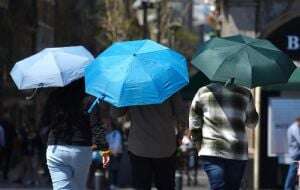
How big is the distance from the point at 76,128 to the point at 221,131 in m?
1.35

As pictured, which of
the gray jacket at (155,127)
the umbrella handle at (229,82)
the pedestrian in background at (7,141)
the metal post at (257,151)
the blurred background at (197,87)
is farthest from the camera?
the pedestrian in background at (7,141)

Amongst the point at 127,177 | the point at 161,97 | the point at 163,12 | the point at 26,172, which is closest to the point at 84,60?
the point at 161,97

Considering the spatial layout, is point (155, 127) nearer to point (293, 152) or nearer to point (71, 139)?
point (71, 139)

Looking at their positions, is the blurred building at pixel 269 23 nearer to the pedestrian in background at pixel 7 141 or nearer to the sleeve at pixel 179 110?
the pedestrian in background at pixel 7 141

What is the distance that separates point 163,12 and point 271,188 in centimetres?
2256

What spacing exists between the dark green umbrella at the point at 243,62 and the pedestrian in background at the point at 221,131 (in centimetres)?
16

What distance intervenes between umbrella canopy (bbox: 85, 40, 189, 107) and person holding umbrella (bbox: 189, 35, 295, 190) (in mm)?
253

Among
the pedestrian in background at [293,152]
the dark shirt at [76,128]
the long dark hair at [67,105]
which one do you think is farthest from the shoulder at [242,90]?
the pedestrian in background at [293,152]

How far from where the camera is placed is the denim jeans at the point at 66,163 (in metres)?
7.17

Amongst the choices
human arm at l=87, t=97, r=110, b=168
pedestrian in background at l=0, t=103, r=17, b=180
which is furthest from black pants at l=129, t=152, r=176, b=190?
pedestrian in background at l=0, t=103, r=17, b=180

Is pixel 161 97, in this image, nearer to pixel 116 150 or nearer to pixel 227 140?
pixel 227 140

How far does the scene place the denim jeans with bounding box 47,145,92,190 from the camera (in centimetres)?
717

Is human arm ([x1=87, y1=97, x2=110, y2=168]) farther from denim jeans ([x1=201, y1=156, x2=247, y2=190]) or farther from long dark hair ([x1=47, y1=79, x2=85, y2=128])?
denim jeans ([x1=201, y1=156, x2=247, y2=190])

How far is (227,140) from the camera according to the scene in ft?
22.4
